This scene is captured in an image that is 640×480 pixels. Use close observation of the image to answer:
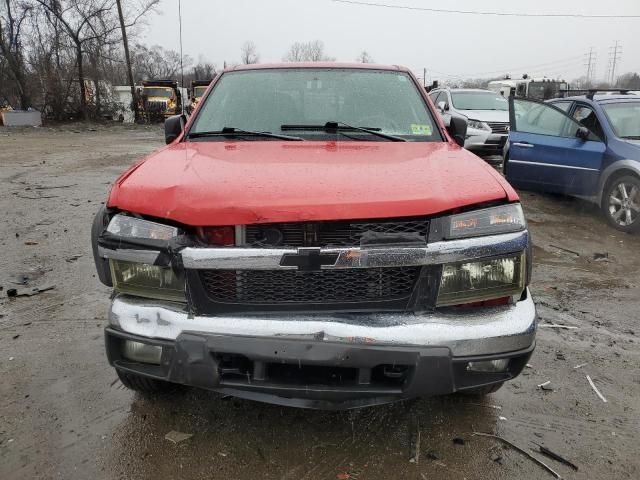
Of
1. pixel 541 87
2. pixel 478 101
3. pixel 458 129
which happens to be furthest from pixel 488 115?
pixel 541 87

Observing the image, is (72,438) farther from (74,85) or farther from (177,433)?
(74,85)

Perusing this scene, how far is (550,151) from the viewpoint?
6.74 metres

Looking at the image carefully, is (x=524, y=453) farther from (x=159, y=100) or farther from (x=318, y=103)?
(x=159, y=100)

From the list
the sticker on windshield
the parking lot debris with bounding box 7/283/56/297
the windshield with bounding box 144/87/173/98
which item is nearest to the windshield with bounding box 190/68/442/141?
the sticker on windshield

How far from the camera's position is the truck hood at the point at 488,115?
11125mm

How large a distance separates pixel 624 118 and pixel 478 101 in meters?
6.23

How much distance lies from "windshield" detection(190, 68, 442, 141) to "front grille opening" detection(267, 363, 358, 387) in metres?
1.51

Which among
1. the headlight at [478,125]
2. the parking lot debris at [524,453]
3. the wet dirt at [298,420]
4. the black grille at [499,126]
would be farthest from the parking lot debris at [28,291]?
the black grille at [499,126]

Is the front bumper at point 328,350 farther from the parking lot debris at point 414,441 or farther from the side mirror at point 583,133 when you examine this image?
the side mirror at point 583,133

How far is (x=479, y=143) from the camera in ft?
35.5

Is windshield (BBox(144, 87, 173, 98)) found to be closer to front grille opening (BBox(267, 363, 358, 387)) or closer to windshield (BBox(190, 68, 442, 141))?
windshield (BBox(190, 68, 442, 141))

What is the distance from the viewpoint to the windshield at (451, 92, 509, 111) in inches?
479

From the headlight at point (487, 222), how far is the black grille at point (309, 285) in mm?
232

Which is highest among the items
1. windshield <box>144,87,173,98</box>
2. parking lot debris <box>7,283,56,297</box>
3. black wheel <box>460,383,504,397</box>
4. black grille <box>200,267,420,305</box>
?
windshield <box>144,87,173,98</box>
